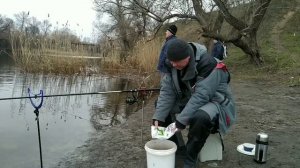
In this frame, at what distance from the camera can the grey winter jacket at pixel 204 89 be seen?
10.2 feet

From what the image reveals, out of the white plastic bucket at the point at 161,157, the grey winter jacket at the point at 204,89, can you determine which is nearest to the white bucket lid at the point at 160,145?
the white plastic bucket at the point at 161,157

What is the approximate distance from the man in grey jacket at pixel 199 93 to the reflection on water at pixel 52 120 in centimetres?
200

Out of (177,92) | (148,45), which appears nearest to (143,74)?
(148,45)

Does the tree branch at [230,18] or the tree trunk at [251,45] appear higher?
the tree branch at [230,18]

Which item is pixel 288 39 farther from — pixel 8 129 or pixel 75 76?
pixel 8 129

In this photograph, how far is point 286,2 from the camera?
2691 cm

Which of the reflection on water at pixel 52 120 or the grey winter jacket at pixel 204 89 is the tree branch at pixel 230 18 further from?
the grey winter jacket at pixel 204 89

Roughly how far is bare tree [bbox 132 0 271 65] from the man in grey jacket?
421 inches

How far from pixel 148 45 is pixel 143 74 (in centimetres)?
113

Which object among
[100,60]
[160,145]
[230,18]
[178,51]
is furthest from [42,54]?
[178,51]

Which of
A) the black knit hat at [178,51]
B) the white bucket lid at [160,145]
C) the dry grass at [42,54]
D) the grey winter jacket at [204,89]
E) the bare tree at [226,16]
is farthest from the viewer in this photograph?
the bare tree at [226,16]

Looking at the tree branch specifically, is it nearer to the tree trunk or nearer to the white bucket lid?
the tree trunk

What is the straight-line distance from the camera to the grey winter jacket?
10.2ft

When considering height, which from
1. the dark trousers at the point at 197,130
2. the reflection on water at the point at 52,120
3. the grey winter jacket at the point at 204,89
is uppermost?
the grey winter jacket at the point at 204,89
